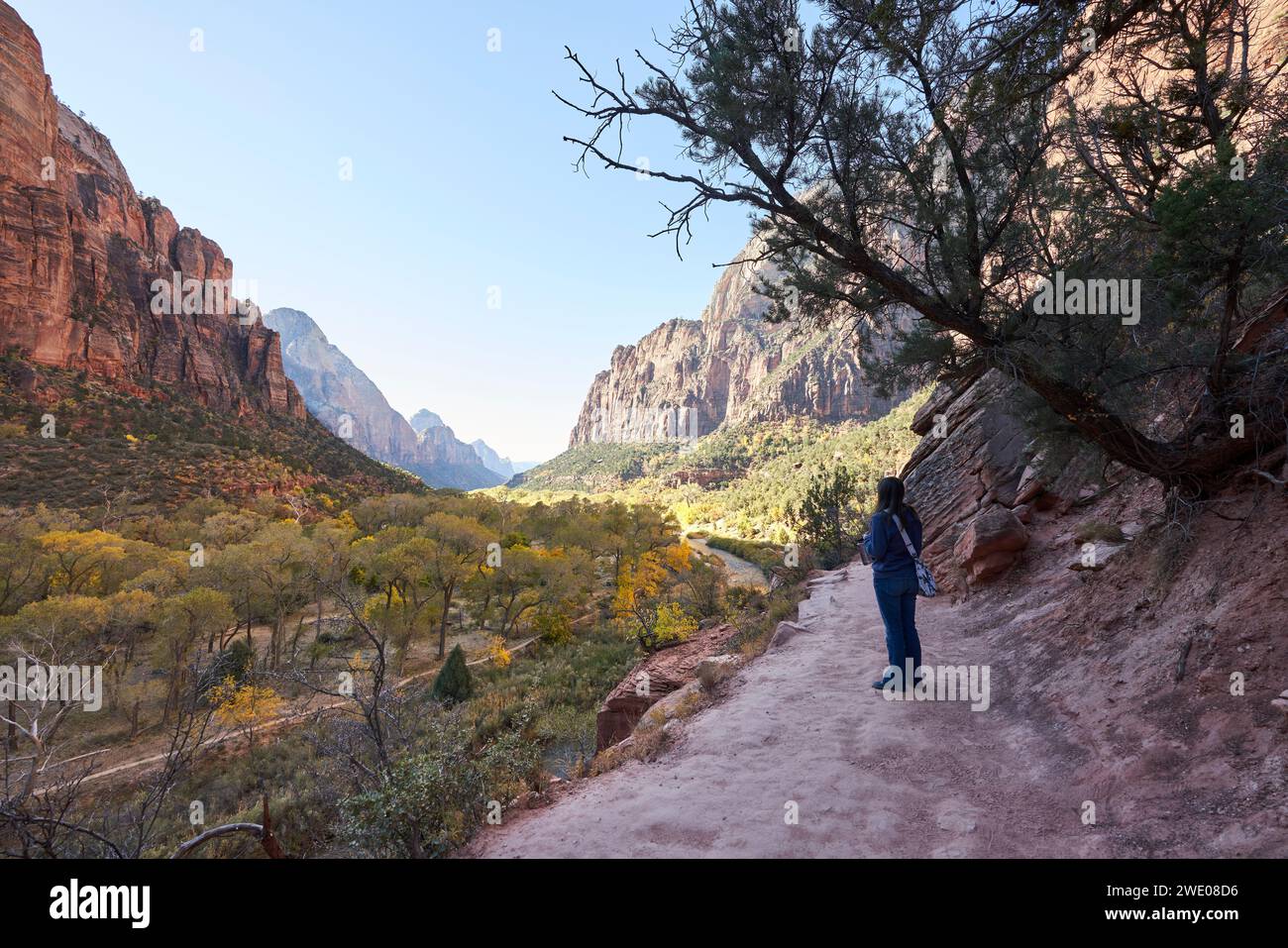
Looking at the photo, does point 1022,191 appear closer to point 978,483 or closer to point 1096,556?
point 1096,556

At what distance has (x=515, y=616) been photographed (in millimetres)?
25672

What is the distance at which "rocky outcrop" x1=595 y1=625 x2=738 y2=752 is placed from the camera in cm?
786

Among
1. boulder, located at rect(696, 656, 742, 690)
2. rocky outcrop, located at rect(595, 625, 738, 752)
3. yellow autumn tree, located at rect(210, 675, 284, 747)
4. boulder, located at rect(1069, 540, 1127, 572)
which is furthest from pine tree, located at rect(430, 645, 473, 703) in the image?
boulder, located at rect(1069, 540, 1127, 572)

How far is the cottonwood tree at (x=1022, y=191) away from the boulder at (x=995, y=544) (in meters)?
2.11

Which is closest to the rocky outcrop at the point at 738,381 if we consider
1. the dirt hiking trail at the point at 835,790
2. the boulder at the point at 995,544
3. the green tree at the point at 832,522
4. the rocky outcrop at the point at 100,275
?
the green tree at the point at 832,522

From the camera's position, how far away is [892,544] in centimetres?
467

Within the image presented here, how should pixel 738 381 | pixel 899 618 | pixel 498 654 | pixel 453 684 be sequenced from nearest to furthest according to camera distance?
pixel 899 618, pixel 453 684, pixel 498 654, pixel 738 381

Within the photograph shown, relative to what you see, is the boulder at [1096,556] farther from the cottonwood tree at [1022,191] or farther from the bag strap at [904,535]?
the bag strap at [904,535]

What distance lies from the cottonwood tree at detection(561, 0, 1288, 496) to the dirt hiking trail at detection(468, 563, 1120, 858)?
295cm

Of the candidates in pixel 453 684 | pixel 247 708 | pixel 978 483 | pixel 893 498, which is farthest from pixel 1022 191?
pixel 247 708

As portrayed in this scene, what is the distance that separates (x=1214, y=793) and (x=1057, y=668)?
7.19 ft

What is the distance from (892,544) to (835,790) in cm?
230

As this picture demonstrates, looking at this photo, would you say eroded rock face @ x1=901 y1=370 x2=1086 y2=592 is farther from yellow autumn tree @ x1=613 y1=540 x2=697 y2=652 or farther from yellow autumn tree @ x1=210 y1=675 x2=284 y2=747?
yellow autumn tree @ x1=210 y1=675 x2=284 y2=747

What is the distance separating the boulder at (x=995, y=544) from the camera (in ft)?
24.0
